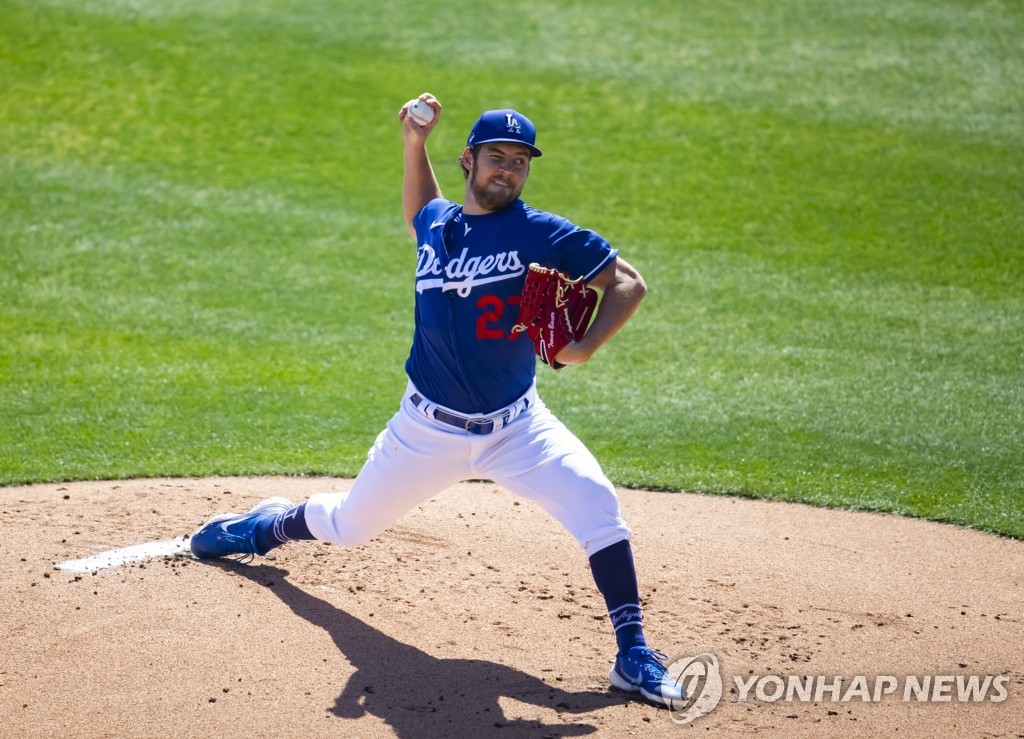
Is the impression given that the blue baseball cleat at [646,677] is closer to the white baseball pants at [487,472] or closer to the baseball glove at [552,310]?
the white baseball pants at [487,472]

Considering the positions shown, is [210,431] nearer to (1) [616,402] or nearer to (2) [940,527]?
(1) [616,402]

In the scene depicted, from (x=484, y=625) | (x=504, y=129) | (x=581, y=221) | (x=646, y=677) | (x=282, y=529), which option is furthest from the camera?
(x=581, y=221)

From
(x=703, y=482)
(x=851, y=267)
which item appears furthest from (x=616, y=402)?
(x=851, y=267)

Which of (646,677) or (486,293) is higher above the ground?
(486,293)

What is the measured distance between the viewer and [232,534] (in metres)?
4.88

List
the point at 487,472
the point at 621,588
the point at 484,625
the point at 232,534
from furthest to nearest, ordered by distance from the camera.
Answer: the point at 232,534 < the point at 484,625 < the point at 487,472 < the point at 621,588

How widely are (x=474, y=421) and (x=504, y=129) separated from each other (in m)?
1.12

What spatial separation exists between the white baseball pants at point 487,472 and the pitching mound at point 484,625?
505mm

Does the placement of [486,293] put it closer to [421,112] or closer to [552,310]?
[552,310]

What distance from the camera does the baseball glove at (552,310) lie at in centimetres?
391

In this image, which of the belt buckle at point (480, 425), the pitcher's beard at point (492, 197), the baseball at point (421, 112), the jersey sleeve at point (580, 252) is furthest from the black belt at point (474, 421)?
the baseball at point (421, 112)

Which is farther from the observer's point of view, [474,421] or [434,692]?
[474,421]

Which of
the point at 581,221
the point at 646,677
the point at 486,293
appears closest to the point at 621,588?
the point at 646,677

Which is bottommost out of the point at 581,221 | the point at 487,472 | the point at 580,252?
the point at 487,472
